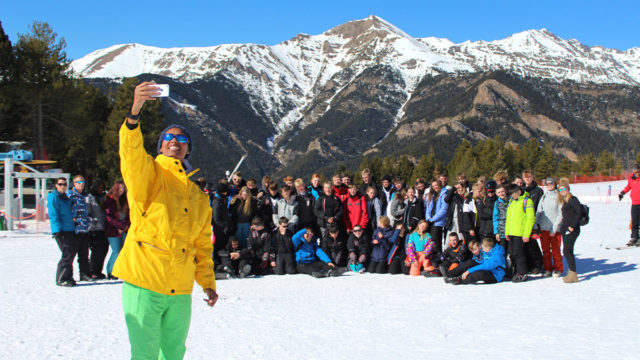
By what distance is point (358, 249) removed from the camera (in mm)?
9695

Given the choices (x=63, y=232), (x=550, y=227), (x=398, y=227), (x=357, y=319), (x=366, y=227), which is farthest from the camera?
(x=366, y=227)

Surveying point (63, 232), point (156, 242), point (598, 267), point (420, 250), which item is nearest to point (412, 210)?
point (420, 250)

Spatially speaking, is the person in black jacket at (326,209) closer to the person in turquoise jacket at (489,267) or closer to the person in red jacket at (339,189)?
the person in red jacket at (339,189)

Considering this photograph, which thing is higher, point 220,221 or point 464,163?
point 464,163

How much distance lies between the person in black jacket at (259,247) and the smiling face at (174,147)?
660cm

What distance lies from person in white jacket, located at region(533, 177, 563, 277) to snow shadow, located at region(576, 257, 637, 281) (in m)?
0.45

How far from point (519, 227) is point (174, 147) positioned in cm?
697

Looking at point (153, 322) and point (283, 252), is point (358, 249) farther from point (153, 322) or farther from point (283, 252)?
point (153, 322)

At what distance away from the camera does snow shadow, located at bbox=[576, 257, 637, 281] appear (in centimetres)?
855

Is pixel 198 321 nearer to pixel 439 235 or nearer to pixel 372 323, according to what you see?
pixel 372 323

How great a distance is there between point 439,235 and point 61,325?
6.64 meters

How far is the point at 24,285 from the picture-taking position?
25.7ft

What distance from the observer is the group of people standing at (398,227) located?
27.3 feet

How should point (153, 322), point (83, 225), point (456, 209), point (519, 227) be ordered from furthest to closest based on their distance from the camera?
point (456, 209)
point (519, 227)
point (83, 225)
point (153, 322)
